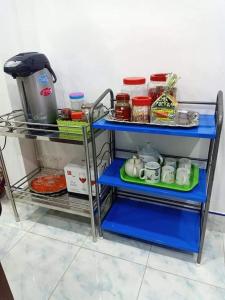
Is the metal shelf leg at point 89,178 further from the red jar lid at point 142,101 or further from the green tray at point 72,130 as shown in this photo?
the red jar lid at point 142,101

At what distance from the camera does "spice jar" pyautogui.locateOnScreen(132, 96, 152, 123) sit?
109 centimetres

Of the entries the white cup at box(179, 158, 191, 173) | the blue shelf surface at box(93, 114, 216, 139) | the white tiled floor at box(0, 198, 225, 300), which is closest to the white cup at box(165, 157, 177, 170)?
the white cup at box(179, 158, 191, 173)

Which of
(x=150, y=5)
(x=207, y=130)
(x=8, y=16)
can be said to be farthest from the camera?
(x=8, y=16)

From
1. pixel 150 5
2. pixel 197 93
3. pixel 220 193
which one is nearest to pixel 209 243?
pixel 220 193

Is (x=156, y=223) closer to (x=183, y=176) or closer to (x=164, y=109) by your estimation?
(x=183, y=176)

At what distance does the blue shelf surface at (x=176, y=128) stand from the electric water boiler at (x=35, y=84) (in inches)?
14.1

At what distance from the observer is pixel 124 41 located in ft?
4.26

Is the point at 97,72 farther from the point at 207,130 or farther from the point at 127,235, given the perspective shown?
the point at 127,235

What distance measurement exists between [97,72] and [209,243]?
121 centimetres

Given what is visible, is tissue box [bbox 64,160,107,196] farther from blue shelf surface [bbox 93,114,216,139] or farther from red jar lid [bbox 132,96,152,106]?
red jar lid [bbox 132,96,152,106]

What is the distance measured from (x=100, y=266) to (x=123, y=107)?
0.85 meters

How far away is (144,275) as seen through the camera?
1.24 meters


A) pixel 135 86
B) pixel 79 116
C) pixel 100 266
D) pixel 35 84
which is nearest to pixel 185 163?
pixel 135 86

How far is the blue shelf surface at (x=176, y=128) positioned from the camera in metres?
1.01
